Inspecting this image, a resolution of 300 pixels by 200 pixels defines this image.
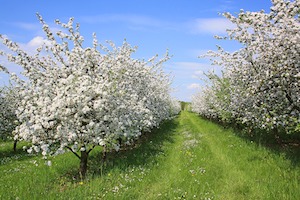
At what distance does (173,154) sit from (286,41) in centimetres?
892

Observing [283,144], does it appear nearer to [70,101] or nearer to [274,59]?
[274,59]

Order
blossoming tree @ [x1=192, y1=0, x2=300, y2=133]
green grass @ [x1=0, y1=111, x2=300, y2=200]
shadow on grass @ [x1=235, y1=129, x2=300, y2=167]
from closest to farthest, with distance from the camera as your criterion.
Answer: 1. green grass @ [x1=0, y1=111, x2=300, y2=200]
2. blossoming tree @ [x1=192, y1=0, x2=300, y2=133]
3. shadow on grass @ [x1=235, y1=129, x2=300, y2=167]

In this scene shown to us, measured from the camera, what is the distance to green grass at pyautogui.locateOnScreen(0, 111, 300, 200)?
9.71m

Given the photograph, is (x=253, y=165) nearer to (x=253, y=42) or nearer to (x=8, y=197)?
(x=253, y=42)

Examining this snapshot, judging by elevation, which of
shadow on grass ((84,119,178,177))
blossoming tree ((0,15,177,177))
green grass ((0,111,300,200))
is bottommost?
green grass ((0,111,300,200))

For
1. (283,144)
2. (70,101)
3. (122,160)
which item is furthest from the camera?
(283,144)

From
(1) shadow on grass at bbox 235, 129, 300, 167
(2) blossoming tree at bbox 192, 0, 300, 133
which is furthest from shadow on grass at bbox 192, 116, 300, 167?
(2) blossoming tree at bbox 192, 0, 300, 133

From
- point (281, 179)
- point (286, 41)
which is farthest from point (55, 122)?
point (286, 41)

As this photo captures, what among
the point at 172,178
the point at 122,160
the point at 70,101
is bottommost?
the point at 172,178

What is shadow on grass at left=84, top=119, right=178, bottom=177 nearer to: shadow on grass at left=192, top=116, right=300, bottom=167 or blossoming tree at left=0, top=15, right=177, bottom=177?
blossoming tree at left=0, top=15, right=177, bottom=177

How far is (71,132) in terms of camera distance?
10.8 meters

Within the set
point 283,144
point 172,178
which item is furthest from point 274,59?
point 283,144

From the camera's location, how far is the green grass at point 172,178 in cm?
971

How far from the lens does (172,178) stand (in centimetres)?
1188
